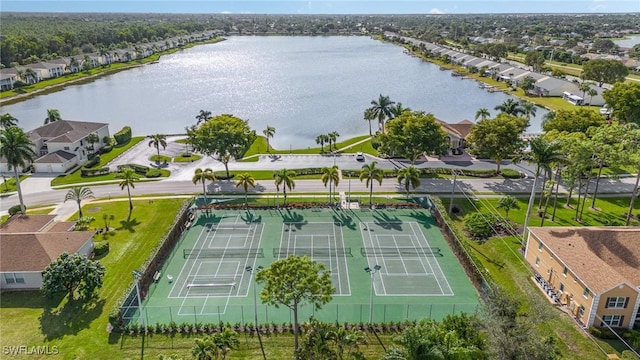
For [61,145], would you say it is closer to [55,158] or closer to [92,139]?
[55,158]

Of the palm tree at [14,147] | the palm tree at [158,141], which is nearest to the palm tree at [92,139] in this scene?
the palm tree at [158,141]

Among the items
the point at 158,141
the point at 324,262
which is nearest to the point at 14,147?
the point at 158,141

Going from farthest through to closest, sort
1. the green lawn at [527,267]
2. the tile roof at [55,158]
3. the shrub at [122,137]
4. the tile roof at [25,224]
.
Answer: the shrub at [122,137] < the tile roof at [55,158] < the tile roof at [25,224] < the green lawn at [527,267]

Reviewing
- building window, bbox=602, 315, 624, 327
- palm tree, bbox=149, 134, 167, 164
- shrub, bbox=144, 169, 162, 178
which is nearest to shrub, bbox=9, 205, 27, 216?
shrub, bbox=144, 169, 162, 178

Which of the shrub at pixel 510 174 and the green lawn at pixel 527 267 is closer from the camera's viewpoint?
the green lawn at pixel 527 267

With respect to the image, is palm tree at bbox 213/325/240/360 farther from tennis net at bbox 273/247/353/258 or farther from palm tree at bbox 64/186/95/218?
palm tree at bbox 64/186/95/218

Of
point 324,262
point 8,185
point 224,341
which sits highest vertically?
point 224,341

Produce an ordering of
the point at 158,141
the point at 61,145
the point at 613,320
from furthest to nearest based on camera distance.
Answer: the point at 158,141 < the point at 61,145 < the point at 613,320

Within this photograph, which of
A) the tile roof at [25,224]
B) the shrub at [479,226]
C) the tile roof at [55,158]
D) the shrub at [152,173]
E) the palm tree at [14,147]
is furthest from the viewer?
the tile roof at [55,158]

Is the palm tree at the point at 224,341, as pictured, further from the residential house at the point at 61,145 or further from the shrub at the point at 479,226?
the residential house at the point at 61,145
